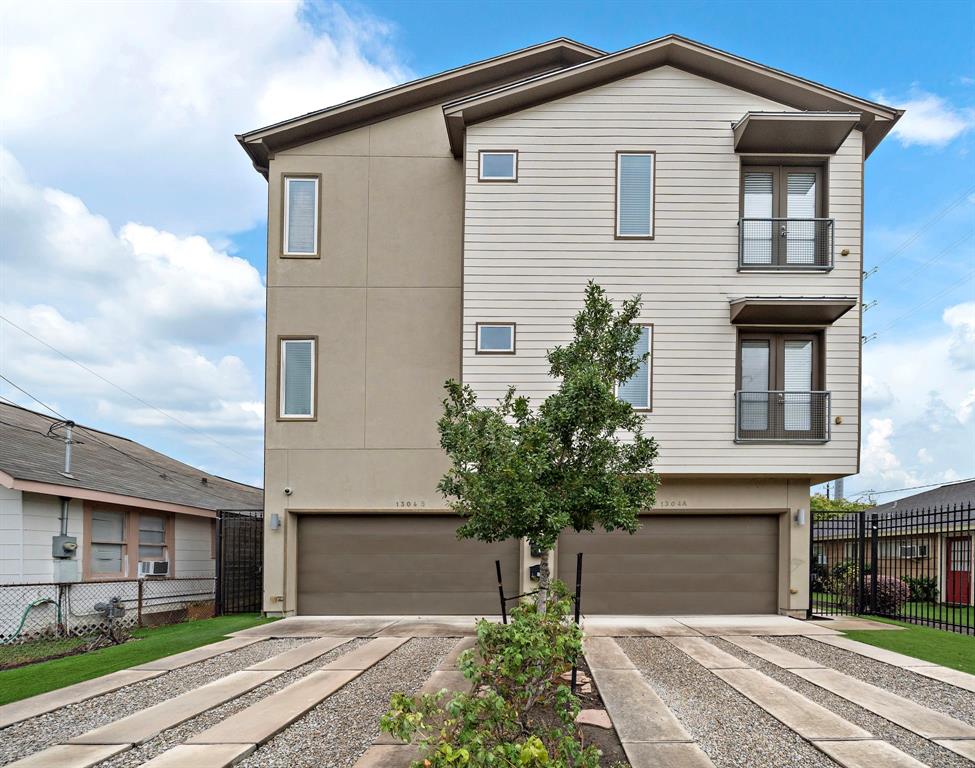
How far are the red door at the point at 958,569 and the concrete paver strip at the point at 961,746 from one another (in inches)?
560

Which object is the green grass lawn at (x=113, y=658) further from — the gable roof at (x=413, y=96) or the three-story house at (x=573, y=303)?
the gable roof at (x=413, y=96)

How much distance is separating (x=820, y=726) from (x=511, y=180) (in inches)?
374

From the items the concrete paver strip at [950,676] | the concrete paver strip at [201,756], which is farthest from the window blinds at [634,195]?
the concrete paver strip at [201,756]

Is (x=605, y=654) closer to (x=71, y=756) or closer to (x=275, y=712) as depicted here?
(x=275, y=712)

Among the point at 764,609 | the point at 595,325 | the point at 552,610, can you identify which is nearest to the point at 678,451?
the point at 764,609

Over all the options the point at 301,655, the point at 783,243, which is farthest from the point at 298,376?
the point at 783,243

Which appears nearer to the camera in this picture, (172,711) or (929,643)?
(172,711)

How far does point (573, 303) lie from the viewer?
484 inches

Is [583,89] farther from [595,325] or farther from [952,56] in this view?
[952,56]

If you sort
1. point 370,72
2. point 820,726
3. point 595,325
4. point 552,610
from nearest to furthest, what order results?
point 552,610 < point 820,726 < point 595,325 < point 370,72

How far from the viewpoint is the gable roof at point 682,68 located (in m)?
12.2

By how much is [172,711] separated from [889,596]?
1279cm

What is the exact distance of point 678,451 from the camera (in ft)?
39.2

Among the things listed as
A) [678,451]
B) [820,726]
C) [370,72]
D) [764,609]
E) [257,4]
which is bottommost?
[764,609]
